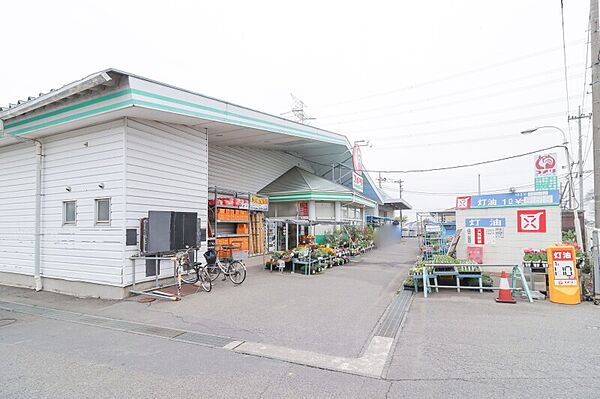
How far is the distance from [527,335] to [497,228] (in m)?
8.41

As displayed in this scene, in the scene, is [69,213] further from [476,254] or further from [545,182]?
[545,182]

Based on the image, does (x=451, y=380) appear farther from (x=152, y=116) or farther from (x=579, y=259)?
(x=152, y=116)

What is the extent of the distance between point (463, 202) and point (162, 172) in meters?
11.3

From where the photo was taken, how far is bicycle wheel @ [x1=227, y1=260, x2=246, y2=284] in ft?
33.6

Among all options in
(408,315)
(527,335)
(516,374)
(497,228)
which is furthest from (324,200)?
(516,374)

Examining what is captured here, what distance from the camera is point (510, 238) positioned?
12594 mm

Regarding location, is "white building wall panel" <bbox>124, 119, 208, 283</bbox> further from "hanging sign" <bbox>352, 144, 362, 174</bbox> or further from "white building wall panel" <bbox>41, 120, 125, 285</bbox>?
"hanging sign" <bbox>352, 144, 362, 174</bbox>

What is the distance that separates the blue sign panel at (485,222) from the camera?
41.8 feet

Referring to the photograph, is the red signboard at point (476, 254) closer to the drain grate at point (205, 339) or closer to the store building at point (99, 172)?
the store building at point (99, 172)

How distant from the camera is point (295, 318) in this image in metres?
6.68

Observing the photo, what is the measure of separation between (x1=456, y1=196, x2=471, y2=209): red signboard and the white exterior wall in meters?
0.17

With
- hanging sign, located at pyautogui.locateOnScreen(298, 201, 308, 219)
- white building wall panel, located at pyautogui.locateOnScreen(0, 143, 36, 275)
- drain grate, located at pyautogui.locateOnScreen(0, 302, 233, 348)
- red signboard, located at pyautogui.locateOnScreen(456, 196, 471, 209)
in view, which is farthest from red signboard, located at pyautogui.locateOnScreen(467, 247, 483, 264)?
white building wall panel, located at pyautogui.locateOnScreen(0, 143, 36, 275)

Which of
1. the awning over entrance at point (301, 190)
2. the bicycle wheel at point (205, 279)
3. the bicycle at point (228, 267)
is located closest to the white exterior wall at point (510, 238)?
the awning over entrance at point (301, 190)

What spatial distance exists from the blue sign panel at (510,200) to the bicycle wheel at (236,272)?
29.7 ft
